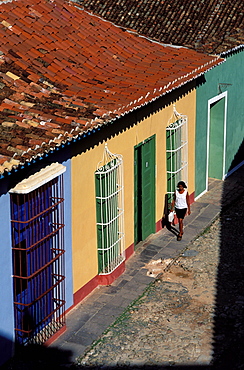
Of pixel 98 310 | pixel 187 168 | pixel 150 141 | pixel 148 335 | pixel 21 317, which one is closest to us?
pixel 21 317

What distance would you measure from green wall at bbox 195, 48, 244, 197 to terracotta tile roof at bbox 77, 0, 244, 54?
6.66 ft

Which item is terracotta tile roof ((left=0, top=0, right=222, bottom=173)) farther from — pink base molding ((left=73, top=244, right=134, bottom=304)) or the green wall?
pink base molding ((left=73, top=244, right=134, bottom=304))

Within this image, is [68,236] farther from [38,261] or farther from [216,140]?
[216,140]

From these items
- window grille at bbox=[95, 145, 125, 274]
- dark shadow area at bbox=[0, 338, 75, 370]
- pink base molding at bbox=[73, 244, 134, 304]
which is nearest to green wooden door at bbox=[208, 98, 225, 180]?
pink base molding at bbox=[73, 244, 134, 304]

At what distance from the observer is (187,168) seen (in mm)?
15273

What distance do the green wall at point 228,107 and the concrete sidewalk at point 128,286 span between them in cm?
91

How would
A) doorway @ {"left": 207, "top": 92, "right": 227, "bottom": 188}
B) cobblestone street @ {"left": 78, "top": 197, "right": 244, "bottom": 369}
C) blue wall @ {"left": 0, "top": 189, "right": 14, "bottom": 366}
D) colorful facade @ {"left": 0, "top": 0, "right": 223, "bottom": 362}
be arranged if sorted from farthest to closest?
doorway @ {"left": 207, "top": 92, "right": 227, "bottom": 188} < cobblestone street @ {"left": 78, "top": 197, "right": 244, "bottom": 369} < colorful facade @ {"left": 0, "top": 0, "right": 223, "bottom": 362} < blue wall @ {"left": 0, "top": 189, "right": 14, "bottom": 366}

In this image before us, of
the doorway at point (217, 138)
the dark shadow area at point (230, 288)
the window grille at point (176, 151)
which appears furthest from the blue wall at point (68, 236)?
the doorway at point (217, 138)

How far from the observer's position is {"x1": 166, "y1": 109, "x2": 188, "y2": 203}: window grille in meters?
14.3

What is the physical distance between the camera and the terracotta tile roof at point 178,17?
68.0 feet

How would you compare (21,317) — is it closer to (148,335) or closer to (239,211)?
(148,335)

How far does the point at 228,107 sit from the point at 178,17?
554 cm

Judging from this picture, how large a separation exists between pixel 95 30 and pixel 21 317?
6.85 m

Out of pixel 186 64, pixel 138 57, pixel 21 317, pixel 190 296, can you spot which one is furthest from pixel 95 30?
pixel 21 317
